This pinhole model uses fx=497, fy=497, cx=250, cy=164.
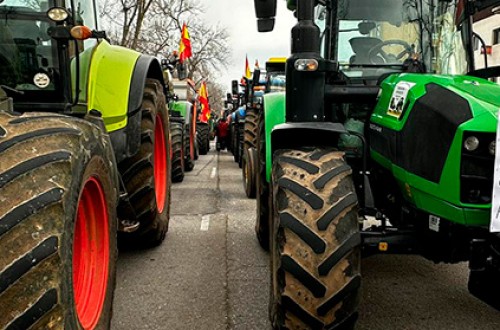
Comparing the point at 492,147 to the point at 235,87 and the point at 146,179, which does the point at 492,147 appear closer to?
the point at 146,179

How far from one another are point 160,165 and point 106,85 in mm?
1642

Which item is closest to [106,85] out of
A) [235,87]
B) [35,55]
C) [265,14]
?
[35,55]

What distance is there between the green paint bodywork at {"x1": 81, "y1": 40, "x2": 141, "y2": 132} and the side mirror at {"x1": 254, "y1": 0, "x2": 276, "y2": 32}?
4.32 ft

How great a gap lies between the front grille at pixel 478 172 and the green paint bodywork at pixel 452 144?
22 millimetres

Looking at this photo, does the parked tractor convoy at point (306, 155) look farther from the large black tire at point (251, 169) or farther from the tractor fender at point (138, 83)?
the large black tire at point (251, 169)

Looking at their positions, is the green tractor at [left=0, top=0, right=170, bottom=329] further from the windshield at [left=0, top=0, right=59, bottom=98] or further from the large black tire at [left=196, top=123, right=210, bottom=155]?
the large black tire at [left=196, top=123, right=210, bottom=155]

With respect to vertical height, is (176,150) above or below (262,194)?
below

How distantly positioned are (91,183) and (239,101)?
48.7 feet

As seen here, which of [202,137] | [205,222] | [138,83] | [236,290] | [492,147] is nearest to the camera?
[492,147]

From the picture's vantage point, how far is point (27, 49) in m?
3.24

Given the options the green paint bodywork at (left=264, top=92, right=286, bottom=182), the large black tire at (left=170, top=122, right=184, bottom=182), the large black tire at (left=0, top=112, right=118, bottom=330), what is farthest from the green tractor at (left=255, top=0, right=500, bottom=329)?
the large black tire at (left=170, top=122, right=184, bottom=182)

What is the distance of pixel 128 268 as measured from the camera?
13.9 feet

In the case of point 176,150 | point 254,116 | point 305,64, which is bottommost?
point 176,150

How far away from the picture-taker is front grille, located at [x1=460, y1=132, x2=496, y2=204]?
7.45 feet
